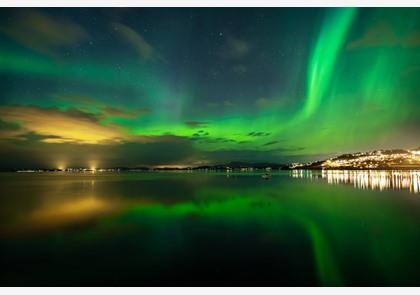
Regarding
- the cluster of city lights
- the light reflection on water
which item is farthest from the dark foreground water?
the cluster of city lights

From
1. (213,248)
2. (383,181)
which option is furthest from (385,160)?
(213,248)

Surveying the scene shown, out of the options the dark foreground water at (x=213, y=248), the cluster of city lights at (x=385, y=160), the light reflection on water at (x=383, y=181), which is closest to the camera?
the dark foreground water at (x=213, y=248)

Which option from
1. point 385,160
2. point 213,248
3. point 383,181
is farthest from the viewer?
point 385,160

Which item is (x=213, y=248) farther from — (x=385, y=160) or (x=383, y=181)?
(x=385, y=160)

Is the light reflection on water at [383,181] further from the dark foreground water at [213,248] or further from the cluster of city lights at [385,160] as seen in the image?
the cluster of city lights at [385,160]

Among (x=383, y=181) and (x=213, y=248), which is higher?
(x=383, y=181)

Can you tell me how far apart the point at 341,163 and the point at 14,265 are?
140 m

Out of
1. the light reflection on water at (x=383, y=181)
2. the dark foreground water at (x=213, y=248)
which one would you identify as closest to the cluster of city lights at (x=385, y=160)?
the light reflection on water at (x=383, y=181)

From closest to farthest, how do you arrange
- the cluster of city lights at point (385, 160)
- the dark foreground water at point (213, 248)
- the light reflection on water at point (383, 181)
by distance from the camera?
the dark foreground water at point (213, 248) → the light reflection on water at point (383, 181) → the cluster of city lights at point (385, 160)

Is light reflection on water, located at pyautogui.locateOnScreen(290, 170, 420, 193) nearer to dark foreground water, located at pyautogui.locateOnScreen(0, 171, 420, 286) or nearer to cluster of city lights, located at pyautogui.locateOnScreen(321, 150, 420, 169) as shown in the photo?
dark foreground water, located at pyautogui.locateOnScreen(0, 171, 420, 286)

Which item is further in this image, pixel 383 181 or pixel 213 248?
pixel 383 181

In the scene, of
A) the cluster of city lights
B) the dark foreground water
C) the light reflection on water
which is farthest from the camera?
the cluster of city lights

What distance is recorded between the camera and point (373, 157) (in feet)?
371

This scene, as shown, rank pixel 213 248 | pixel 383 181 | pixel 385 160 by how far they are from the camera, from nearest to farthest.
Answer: pixel 213 248 → pixel 383 181 → pixel 385 160
